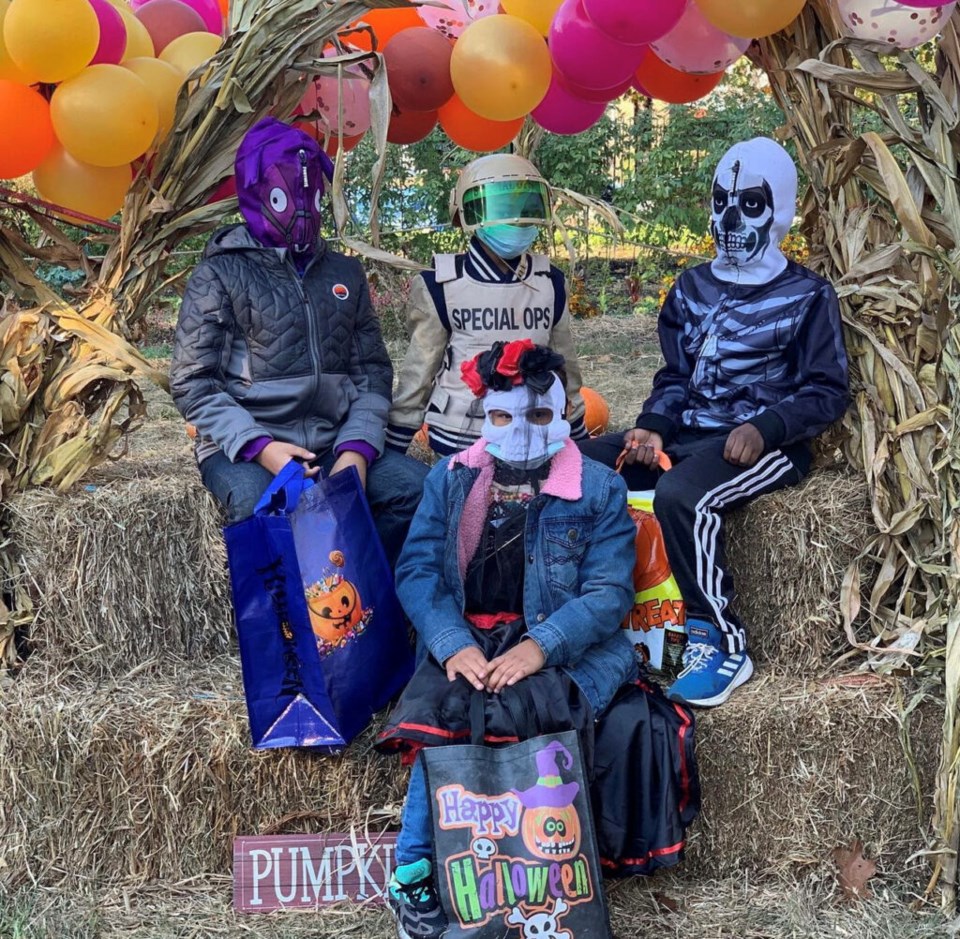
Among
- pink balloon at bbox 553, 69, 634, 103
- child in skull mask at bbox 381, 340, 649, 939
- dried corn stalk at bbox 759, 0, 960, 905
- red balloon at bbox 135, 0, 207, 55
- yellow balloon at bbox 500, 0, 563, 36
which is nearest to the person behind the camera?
child in skull mask at bbox 381, 340, 649, 939

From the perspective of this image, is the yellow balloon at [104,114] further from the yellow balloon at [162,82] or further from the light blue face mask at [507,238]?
the light blue face mask at [507,238]

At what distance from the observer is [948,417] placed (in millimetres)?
3234

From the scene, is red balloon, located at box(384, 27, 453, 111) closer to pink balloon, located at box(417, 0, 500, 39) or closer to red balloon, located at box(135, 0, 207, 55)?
pink balloon, located at box(417, 0, 500, 39)

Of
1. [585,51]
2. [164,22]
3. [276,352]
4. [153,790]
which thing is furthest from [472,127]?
[153,790]

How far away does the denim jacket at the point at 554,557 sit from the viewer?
293 centimetres

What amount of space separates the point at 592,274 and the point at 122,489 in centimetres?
831

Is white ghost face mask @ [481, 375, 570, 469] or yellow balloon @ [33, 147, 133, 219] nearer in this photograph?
white ghost face mask @ [481, 375, 570, 469]

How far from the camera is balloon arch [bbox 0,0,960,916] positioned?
327 cm

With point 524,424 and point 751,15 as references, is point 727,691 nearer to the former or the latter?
point 524,424

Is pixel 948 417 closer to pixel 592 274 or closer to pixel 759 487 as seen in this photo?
pixel 759 487

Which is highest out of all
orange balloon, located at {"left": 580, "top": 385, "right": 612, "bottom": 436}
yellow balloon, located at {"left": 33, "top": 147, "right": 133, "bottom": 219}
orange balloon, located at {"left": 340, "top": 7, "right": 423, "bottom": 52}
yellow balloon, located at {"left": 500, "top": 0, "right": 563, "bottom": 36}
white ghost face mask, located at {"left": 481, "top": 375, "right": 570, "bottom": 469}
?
orange balloon, located at {"left": 340, "top": 7, "right": 423, "bottom": 52}

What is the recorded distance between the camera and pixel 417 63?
4.03 m

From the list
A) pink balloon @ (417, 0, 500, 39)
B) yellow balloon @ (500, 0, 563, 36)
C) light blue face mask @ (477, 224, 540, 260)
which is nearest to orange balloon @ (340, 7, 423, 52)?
pink balloon @ (417, 0, 500, 39)

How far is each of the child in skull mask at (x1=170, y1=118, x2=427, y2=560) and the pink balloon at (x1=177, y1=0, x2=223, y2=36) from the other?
3.75ft
